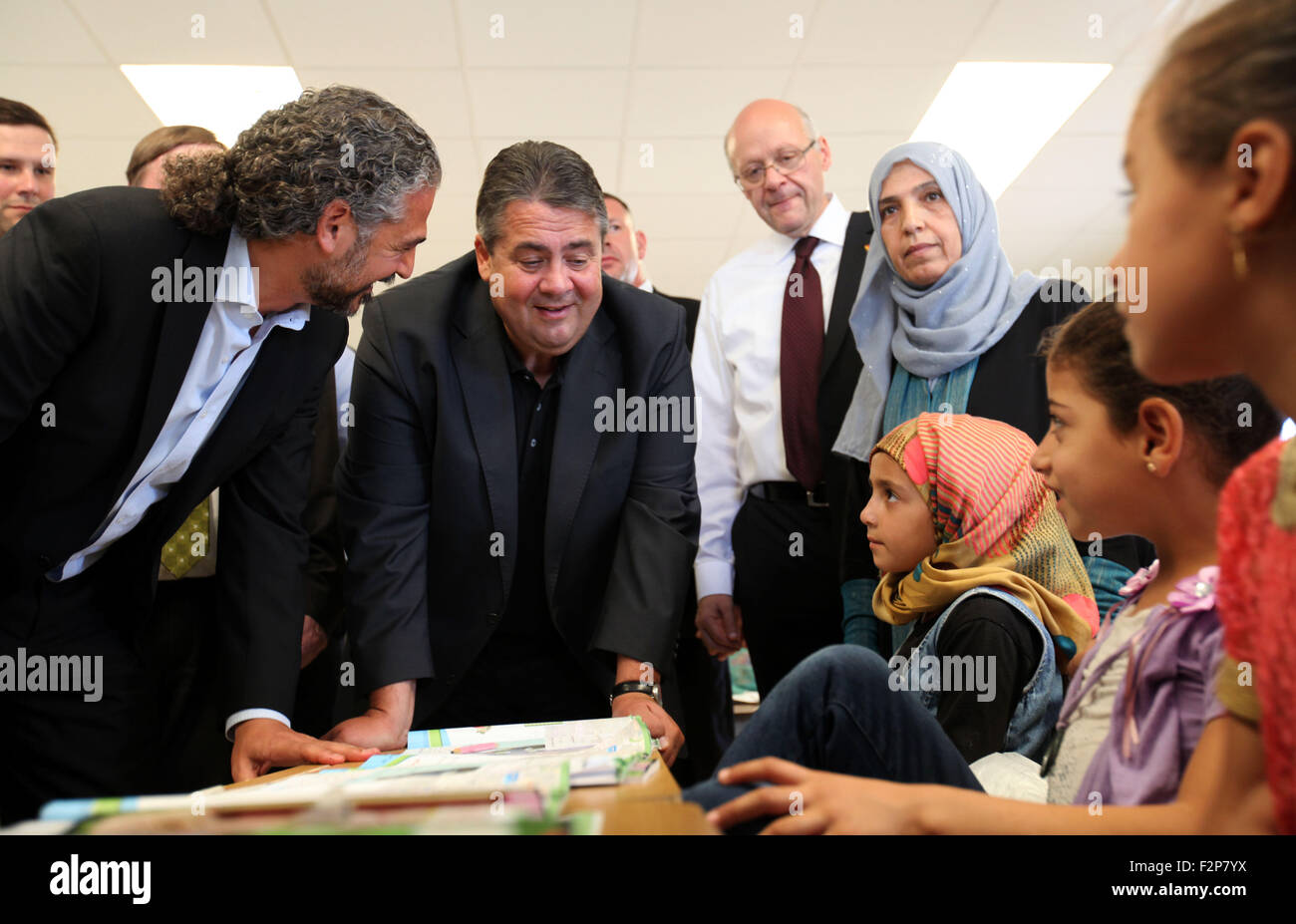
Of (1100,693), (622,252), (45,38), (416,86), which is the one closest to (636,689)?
(1100,693)

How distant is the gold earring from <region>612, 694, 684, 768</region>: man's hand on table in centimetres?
107

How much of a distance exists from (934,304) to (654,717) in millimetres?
1082

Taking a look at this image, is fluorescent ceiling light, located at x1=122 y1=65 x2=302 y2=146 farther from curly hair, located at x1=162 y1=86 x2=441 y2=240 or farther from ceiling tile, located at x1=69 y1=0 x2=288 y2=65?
curly hair, located at x1=162 y1=86 x2=441 y2=240

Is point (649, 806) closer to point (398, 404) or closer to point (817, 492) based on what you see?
point (398, 404)

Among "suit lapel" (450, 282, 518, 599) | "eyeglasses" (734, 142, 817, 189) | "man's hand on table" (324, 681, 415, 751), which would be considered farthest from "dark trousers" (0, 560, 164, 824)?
"eyeglasses" (734, 142, 817, 189)

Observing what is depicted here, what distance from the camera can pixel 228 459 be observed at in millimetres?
1690

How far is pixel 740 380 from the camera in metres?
2.68

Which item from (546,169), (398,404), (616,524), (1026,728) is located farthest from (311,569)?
(1026,728)

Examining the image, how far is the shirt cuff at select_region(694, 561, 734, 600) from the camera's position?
260cm

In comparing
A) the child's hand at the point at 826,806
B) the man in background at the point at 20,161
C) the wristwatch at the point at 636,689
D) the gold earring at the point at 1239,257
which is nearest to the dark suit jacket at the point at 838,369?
the wristwatch at the point at 636,689

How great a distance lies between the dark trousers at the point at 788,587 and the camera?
8.00ft

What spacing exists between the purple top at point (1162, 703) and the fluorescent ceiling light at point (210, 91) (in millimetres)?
4137

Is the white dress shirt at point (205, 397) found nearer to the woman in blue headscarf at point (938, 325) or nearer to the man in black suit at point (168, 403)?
the man in black suit at point (168, 403)

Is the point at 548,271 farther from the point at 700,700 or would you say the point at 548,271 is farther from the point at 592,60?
the point at 592,60
